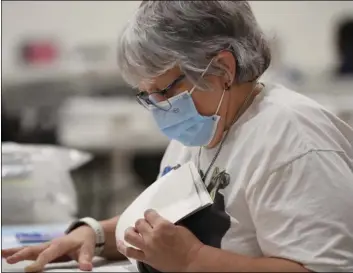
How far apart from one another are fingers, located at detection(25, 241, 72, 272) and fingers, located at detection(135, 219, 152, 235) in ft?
1.13

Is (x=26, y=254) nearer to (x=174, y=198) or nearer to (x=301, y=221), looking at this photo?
(x=174, y=198)

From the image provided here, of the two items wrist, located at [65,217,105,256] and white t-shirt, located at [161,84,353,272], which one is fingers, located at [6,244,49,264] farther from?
white t-shirt, located at [161,84,353,272]

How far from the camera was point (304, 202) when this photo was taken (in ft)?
2.72

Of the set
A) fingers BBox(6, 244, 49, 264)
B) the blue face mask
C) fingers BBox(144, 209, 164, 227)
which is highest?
the blue face mask

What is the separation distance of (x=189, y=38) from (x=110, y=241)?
0.52 meters

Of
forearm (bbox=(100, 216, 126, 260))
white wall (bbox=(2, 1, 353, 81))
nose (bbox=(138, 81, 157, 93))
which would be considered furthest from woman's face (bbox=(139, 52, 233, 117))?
white wall (bbox=(2, 1, 353, 81))

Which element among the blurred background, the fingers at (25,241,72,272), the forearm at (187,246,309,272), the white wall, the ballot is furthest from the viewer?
the white wall

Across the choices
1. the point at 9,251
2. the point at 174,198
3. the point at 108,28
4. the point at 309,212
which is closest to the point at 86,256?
the point at 9,251

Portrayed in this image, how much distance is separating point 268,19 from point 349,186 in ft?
11.6

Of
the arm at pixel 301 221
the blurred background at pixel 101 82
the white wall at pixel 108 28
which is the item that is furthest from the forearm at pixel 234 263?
the white wall at pixel 108 28

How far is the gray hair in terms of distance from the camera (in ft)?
2.93

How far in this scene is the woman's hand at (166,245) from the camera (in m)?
0.83

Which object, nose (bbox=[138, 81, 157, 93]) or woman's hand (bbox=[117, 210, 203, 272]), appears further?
nose (bbox=[138, 81, 157, 93])

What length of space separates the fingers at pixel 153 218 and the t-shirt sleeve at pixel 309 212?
0.14 metres
